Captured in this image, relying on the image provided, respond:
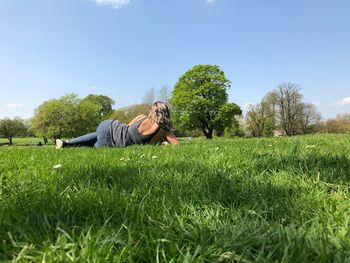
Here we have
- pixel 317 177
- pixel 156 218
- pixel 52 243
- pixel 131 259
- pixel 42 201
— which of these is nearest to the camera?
pixel 131 259

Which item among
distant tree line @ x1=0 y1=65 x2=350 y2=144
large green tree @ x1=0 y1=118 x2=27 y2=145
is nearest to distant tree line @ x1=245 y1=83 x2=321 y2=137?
distant tree line @ x1=0 y1=65 x2=350 y2=144

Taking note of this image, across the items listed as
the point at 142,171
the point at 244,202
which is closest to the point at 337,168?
the point at 244,202

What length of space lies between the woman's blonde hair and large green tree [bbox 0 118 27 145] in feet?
253

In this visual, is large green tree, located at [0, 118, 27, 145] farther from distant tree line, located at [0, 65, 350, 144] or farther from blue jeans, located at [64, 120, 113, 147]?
blue jeans, located at [64, 120, 113, 147]

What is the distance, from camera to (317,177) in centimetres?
287

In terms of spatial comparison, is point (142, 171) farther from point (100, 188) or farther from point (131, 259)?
point (131, 259)

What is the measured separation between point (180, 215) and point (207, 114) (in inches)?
2087

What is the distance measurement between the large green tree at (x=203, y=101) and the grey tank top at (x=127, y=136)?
43998 millimetres

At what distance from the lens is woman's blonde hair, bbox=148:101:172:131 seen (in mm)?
8352

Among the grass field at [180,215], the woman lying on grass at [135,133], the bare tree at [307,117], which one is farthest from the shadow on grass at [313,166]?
the bare tree at [307,117]

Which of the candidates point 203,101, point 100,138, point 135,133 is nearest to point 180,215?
point 135,133

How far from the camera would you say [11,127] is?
78188mm

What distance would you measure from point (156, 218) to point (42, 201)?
0.73 m

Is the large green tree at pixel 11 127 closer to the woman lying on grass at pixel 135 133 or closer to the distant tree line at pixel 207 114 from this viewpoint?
the distant tree line at pixel 207 114
